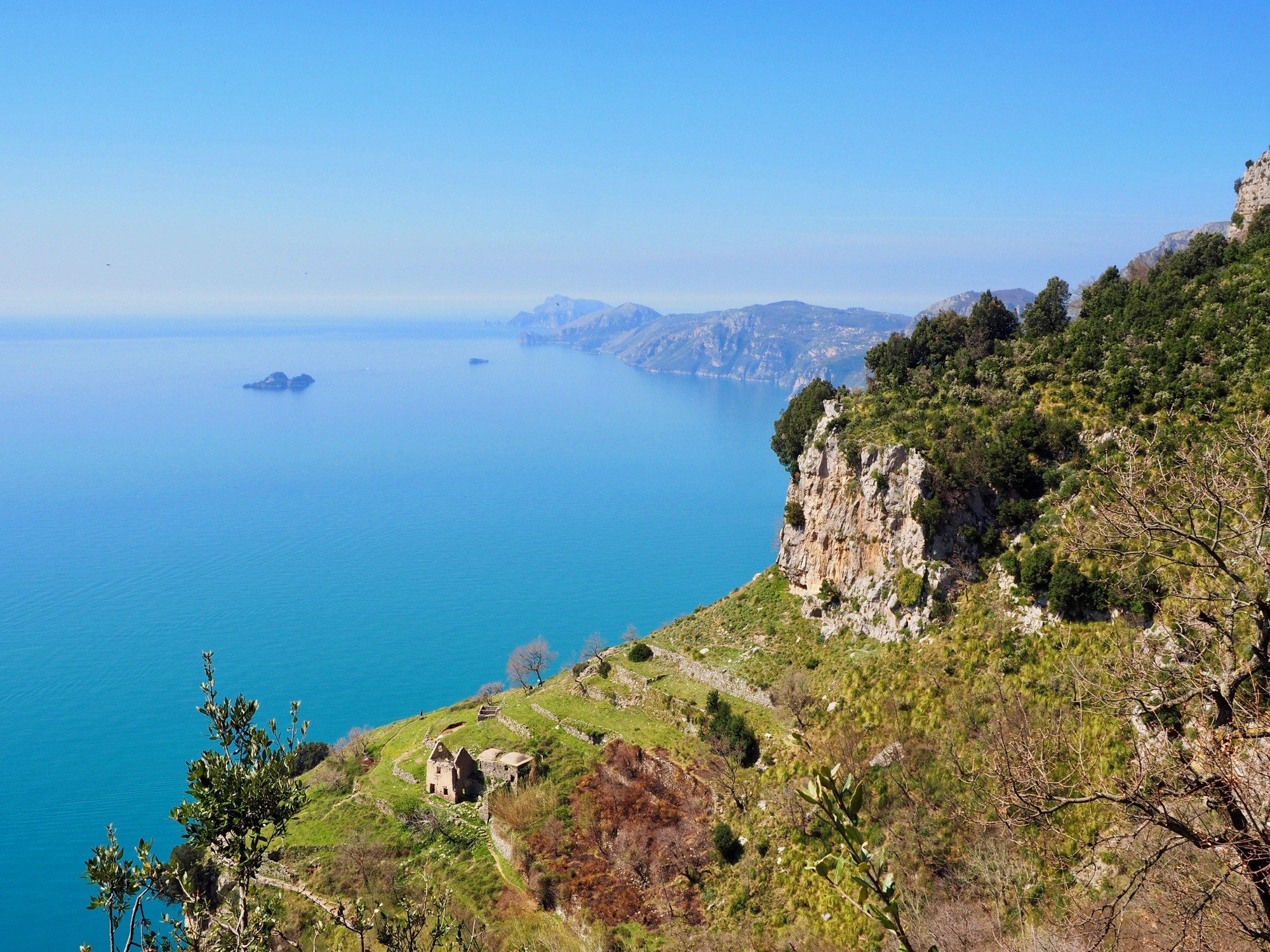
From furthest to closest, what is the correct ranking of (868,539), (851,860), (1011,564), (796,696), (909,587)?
(868,539)
(909,587)
(796,696)
(1011,564)
(851,860)

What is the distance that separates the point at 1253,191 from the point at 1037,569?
32.7m

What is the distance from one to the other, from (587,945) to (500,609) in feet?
198

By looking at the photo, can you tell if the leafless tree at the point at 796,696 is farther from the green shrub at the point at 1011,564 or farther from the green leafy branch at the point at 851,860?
the green leafy branch at the point at 851,860

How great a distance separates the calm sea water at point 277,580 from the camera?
55.2m

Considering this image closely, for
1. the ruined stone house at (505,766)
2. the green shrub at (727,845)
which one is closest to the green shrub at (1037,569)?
the green shrub at (727,845)

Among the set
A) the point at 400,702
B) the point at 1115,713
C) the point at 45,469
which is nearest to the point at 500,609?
the point at 400,702

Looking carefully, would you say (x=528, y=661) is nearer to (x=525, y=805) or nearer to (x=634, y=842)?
(x=525, y=805)

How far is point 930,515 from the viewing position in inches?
1230

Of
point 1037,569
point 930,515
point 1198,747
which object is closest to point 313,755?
point 930,515

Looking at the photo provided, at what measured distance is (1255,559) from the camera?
28.4ft

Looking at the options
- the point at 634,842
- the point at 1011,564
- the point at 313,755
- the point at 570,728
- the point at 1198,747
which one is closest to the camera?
the point at 1198,747

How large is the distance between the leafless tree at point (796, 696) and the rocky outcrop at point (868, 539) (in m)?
4.42

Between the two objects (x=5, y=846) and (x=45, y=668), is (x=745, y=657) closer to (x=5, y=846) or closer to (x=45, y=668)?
(x=5, y=846)

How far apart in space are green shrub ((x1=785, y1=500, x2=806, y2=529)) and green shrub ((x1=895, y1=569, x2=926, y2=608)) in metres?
8.27
